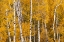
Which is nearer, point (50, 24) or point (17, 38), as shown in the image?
point (17, 38)

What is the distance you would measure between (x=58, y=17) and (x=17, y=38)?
514 centimetres

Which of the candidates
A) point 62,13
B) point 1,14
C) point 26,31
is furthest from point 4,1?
point 62,13

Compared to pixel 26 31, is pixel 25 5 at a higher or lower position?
higher

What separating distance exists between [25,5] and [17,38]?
328 cm

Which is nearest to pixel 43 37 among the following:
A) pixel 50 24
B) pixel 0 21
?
pixel 50 24

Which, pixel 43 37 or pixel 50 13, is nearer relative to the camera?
pixel 50 13

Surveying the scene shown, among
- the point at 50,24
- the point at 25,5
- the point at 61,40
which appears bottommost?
the point at 61,40

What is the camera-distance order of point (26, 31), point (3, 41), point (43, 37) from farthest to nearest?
1. point (43, 37)
2. point (3, 41)
3. point (26, 31)

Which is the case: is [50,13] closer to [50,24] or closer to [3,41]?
[50,24]

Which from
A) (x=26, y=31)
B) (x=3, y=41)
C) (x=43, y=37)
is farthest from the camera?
(x=43, y=37)

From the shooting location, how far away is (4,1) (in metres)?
20.6

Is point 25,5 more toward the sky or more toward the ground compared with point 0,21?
more toward the sky

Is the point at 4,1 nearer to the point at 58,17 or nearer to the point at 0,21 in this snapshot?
the point at 0,21

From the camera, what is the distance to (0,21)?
22125 mm
